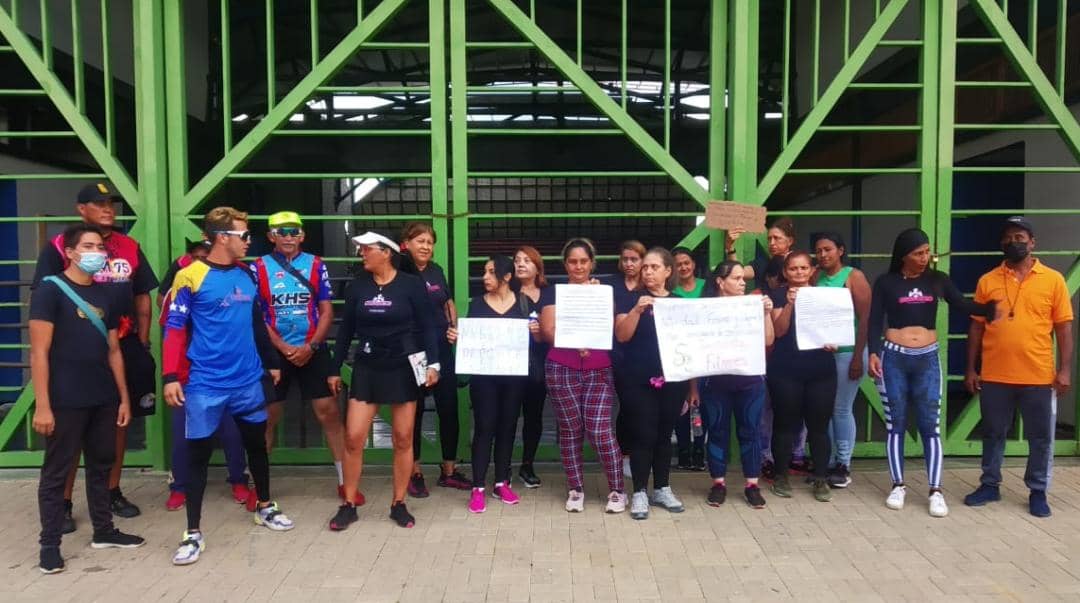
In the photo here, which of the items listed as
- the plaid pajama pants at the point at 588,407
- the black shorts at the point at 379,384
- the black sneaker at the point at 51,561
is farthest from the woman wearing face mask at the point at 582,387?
the black sneaker at the point at 51,561

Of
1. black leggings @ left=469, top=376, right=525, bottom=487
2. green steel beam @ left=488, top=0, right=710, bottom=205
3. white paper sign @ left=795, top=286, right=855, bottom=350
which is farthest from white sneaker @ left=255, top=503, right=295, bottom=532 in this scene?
green steel beam @ left=488, top=0, right=710, bottom=205

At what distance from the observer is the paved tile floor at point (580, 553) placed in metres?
3.86

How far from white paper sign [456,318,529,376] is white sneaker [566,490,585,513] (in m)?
0.87

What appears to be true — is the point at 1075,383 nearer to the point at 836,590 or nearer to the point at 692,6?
the point at 836,590

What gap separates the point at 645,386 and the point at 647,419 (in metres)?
0.21

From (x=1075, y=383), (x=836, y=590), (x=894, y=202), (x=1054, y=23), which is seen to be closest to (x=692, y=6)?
(x=894, y=202)

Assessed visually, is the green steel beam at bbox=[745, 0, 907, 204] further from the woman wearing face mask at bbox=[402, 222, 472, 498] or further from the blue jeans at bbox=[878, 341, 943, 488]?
the woman wearing face mask at bbox=[402, 222, 472, 498]

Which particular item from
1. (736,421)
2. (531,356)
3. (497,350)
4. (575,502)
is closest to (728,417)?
(736,421)

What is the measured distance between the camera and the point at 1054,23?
6812 millimetres

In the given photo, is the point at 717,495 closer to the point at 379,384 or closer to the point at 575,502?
the point at 575,502

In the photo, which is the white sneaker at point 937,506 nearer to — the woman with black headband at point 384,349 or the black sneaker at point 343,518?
the woman with black headband at point 384,349

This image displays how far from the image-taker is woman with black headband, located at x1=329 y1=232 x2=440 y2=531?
15.1 ft

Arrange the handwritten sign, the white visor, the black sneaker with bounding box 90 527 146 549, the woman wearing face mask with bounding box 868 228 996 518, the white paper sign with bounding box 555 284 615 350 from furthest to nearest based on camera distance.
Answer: the handwritten sign → the woman wearing face mask with bounding box 868 228 996 518 → the white paper sign with bounding box 555 284 615 350 → the white visor → the black sneaker with bounding box 90 527 146 549

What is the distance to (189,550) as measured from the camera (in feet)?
13.9
